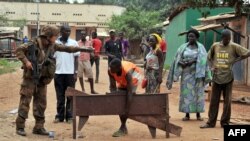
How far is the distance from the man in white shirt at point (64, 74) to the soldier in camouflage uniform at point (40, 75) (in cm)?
100

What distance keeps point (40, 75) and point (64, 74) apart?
1.37 meters

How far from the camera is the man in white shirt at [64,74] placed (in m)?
9.00

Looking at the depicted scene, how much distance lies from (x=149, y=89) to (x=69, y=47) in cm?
212

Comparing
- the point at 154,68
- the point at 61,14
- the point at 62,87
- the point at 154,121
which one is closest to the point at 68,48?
the point at 62,87

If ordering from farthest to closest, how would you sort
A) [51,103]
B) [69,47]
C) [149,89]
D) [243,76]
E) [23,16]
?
[23,16]
[243,76]
[51,103]
[149,89]
[69,47]

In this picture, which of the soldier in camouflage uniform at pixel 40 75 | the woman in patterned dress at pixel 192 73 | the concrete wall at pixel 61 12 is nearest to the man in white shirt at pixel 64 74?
the soldier in camouflage uniform at pixel 40 75

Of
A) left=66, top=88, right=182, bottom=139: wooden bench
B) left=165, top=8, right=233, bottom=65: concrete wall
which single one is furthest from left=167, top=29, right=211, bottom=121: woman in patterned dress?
left=165, top=8, right=233, bottom=65: concrete wall

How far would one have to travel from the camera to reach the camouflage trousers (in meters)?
7.55

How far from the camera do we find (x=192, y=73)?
31.4 ft

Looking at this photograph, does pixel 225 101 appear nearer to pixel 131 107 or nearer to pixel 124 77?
pixel 131 107

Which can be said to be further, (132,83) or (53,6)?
(53,6)

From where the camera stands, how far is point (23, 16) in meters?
58.6

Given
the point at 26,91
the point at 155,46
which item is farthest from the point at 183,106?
the point at 26,91

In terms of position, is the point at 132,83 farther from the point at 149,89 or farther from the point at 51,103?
the point at 51,103
